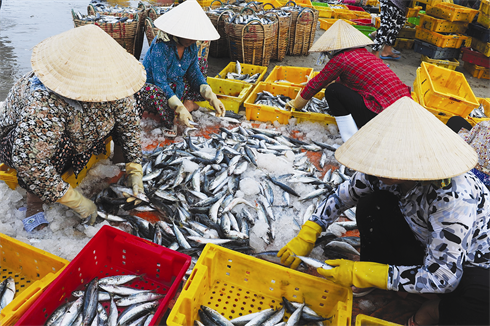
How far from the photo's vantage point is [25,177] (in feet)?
7.10

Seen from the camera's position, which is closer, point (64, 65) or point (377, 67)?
point (64, 65)

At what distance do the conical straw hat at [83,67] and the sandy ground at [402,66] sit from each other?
468cm

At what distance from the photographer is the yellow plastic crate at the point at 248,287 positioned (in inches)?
77.9

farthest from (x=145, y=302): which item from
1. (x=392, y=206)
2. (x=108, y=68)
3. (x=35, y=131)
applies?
(x=392, y=206)

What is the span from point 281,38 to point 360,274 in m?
6.32

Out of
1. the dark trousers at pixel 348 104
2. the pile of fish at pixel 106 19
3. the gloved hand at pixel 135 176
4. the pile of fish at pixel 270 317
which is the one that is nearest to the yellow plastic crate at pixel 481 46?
the dark trousers at pixel 348 104

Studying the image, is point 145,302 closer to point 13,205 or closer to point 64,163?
point 64,163

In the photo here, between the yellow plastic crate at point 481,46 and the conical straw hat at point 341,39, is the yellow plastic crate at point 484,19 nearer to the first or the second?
the yellow plastic crate at point 481,46

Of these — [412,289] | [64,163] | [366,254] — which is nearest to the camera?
[412,289]

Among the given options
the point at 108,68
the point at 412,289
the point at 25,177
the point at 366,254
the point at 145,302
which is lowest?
the point at 145,302

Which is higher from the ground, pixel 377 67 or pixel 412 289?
pixel 377 67

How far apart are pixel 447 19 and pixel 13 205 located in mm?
8881

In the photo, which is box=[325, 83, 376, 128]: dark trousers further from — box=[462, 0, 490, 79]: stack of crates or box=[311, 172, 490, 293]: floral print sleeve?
box=[462, 0, 490, 79]: stack of crates

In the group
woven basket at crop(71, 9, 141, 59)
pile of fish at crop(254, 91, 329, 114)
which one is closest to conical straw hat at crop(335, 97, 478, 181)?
pile of fish at crop(254, 91, 329, 114)
